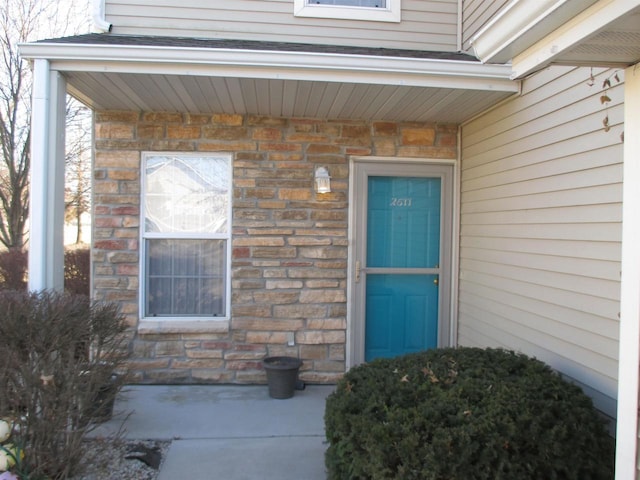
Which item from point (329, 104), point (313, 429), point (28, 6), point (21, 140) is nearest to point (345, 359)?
point (313, 429)

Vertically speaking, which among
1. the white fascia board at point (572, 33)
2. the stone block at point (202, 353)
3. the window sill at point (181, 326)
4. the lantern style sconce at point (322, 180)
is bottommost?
the stone block at point (202, 353)

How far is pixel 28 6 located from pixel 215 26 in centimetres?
620

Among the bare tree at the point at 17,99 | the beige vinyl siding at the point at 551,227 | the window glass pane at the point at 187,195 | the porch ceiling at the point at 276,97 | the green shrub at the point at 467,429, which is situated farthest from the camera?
the bare tree at the point at 17,99

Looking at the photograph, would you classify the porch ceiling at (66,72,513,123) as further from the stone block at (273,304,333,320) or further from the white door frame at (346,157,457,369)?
the stone block at (273,304,333,320)

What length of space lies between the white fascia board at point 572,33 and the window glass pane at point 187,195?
3.16 meters

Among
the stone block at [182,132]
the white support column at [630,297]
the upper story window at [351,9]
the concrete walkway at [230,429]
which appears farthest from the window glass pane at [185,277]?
the white support column at [630,297]

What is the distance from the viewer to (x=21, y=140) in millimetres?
9109

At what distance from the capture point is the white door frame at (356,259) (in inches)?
186

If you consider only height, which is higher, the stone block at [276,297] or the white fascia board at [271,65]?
the white fascia board at [271,65]

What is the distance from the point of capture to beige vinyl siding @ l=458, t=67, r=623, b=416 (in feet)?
9.14

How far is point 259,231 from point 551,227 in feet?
8.16

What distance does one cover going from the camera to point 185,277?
15.4 feet

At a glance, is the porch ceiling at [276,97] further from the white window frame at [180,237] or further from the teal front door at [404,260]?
the teal front door at [404,260]

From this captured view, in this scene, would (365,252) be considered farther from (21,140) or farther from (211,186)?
(21,140)
